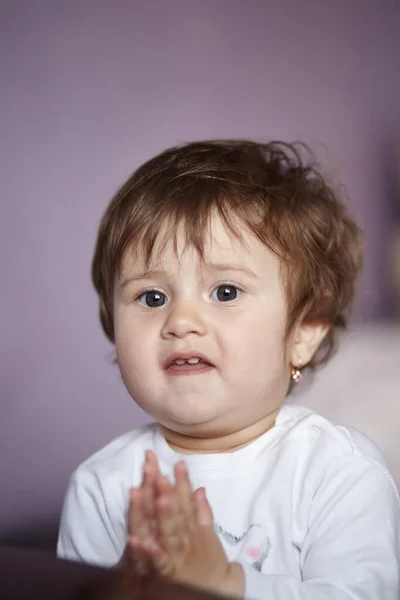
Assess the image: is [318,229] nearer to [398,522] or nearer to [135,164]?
[398,522]

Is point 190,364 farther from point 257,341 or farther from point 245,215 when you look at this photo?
point 245,215

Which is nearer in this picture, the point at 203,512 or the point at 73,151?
the point at 203,512

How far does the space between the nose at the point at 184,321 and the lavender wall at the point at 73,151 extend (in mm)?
1020

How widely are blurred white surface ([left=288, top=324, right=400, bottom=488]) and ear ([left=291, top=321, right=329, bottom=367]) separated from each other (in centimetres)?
28

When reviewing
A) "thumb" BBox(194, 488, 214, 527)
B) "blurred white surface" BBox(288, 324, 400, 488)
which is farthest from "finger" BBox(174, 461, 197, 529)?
"blurred white surface" BBox(288, 324, 400, 488)

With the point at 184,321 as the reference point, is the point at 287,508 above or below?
below

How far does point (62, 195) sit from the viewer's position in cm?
249

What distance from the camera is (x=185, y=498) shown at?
97cm

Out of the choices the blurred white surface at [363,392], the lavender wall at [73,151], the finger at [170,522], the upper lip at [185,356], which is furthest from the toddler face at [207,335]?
the lavender wall at [73,151]

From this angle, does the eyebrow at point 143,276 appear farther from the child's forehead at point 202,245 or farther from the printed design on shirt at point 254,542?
the printed design on shirt at point 254,542

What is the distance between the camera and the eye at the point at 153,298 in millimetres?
1214

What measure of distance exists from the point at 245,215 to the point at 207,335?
20 cm

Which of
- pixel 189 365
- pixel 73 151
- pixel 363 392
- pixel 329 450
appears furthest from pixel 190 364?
pixel 73 151

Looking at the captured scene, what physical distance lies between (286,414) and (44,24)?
161 centimetres
